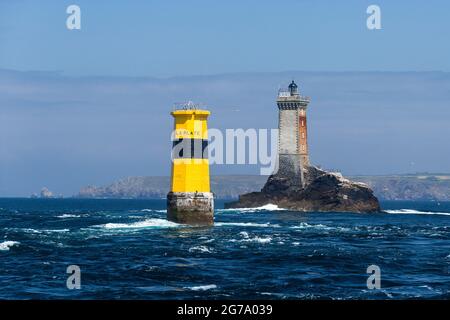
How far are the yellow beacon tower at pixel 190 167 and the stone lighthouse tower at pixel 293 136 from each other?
7271cm

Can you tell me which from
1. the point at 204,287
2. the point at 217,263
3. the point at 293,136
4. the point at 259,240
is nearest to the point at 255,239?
the point at 259,240

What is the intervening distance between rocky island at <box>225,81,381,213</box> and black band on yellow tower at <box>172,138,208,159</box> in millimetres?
73418

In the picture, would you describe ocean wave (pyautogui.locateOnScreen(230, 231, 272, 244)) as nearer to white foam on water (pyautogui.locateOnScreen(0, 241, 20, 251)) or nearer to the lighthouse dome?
white foam on water (pyautogui.locateOnScreen(0, 241, 20, 251))

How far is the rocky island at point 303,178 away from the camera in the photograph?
143750 millimetres

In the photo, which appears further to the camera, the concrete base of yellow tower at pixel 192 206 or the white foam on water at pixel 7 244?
the concrete base of yellow tower at pixel 192 206

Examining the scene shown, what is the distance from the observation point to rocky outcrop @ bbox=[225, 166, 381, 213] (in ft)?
471

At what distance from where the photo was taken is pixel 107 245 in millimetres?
57406

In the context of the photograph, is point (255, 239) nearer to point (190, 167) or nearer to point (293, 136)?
point (190, 167)

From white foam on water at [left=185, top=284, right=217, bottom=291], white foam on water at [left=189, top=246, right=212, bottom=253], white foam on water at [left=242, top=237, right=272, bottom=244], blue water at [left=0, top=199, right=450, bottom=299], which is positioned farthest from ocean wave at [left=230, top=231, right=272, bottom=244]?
white foam on water at [left=185, top=284, right=217, bottom=291]

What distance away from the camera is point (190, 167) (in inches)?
2785

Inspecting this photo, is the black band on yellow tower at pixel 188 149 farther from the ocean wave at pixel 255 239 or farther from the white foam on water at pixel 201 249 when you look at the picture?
the white foam on water at pixel 201 249

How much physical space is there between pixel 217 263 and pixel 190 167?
79.3ft

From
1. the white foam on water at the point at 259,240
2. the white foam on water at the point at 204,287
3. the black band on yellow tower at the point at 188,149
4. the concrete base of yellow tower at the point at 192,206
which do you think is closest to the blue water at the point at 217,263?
the white foam on water at the point at 204,287
